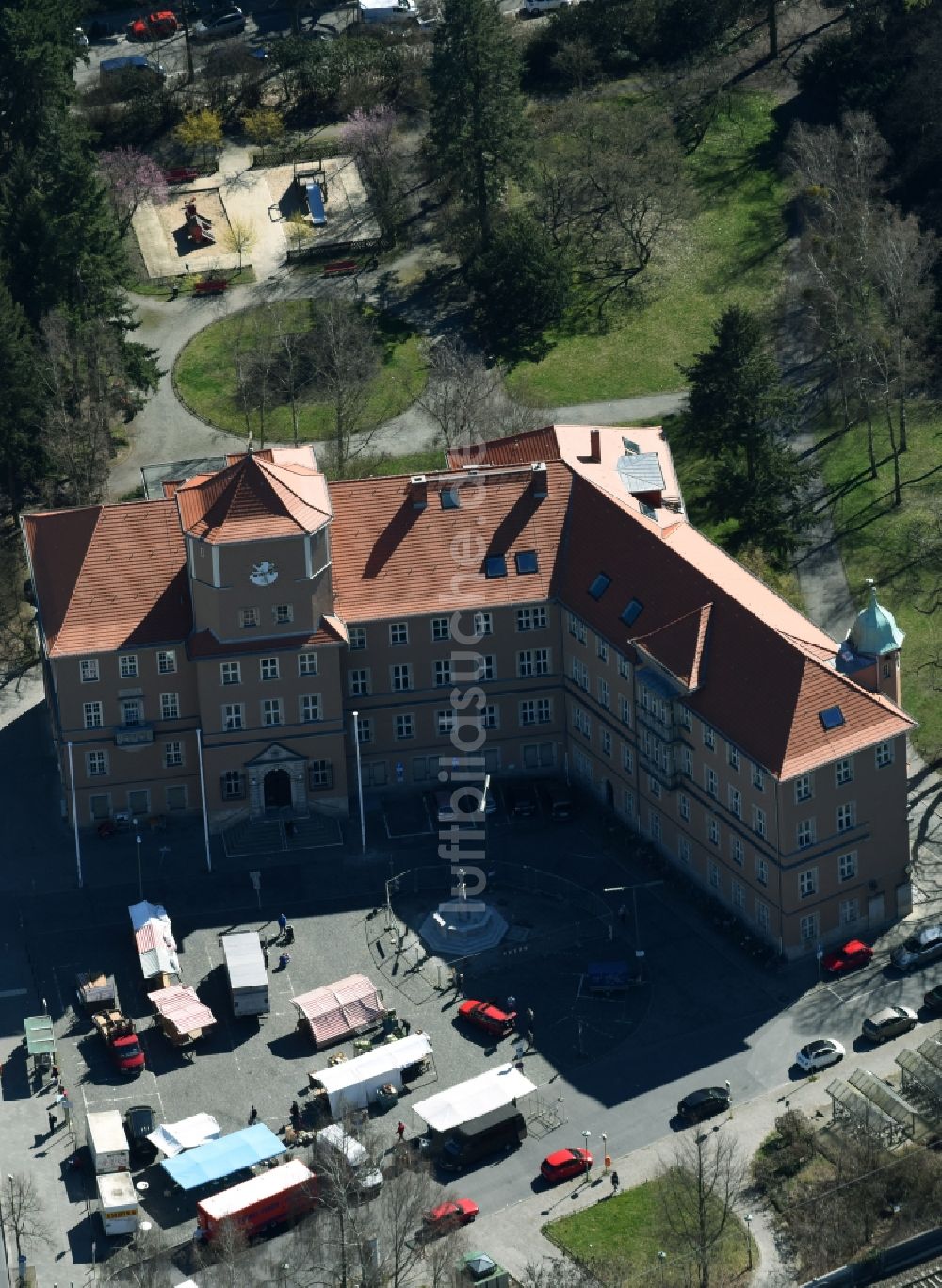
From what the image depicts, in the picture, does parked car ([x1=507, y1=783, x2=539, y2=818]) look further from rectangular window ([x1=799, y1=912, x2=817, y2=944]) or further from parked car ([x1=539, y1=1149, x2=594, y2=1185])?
parked car ([x1=539, y1=1149, x2=594, y2=1185])

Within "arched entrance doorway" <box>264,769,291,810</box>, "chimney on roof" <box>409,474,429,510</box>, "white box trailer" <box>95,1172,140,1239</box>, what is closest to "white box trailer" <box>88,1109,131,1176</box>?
"white box trailer" <box>95,1172,140,1239</box>

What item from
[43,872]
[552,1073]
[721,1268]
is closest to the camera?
[721,1268]

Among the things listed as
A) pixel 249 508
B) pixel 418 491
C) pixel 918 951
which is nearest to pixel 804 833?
pixel 918 951

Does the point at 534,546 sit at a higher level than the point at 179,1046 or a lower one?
higher

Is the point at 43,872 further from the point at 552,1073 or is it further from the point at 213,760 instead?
the point at 552,1073

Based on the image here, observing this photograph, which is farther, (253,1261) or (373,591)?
(373,591)

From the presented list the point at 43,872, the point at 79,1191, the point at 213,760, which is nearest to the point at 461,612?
the point at 213,760
